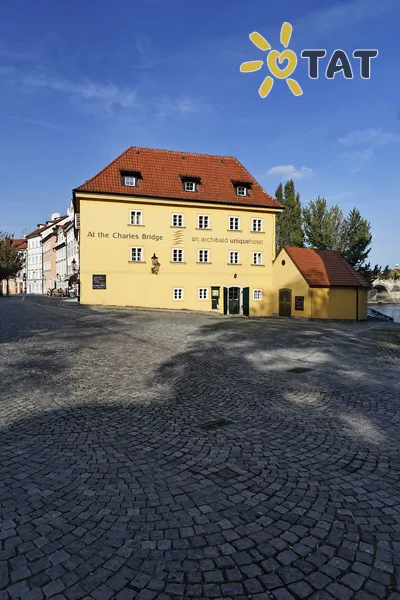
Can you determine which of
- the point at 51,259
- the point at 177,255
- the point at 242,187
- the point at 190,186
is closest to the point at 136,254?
the point at 177,255

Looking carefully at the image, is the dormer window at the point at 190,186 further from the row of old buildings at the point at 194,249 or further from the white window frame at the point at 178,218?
the white window frame at the point at 178,218

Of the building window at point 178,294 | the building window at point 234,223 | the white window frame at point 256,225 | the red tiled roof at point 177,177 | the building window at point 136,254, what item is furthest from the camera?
the white window frame at point 256,225

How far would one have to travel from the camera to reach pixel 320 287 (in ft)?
94.4

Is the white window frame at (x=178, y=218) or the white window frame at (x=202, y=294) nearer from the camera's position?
the white window frame at (x=178, y=218)

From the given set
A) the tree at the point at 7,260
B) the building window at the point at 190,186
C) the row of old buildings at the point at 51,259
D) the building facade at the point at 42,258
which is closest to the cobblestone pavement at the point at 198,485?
the building window at the point at 190,186

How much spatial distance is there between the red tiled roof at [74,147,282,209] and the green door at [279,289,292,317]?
791 centimetres

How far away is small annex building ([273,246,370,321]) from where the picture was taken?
94.6 ft

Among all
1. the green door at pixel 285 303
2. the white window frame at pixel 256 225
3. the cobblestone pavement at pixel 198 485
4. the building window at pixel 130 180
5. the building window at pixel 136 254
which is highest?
the building window at pixel 130 180

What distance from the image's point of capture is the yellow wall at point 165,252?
28.7 meters

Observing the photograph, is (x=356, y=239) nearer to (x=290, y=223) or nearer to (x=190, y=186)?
(x=290, y=223)

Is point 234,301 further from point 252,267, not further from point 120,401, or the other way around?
point 120,401

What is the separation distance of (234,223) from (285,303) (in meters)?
8.12

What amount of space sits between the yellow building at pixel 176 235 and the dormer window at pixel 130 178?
0.08m

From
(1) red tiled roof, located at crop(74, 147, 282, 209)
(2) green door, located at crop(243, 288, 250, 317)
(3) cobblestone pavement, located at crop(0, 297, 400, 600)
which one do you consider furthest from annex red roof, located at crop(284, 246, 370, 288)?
(3) cobblestone pavement, located at crop(0, 297, 400, 600)
